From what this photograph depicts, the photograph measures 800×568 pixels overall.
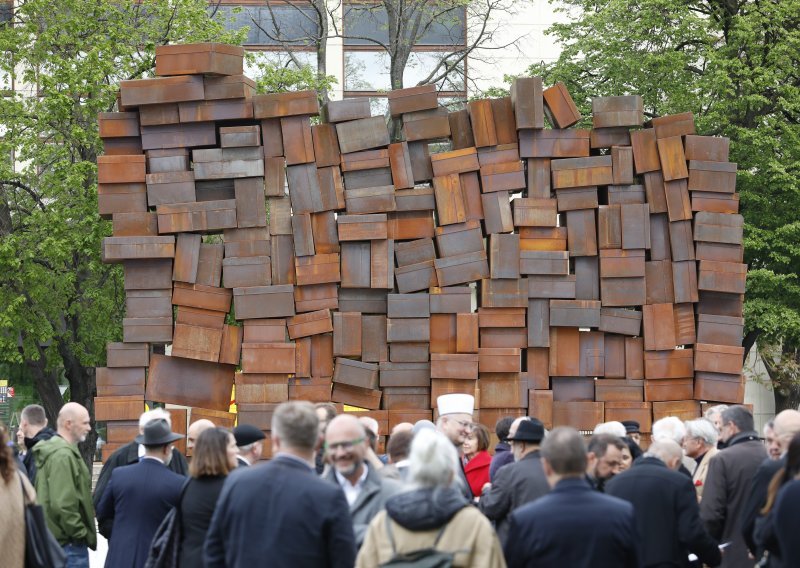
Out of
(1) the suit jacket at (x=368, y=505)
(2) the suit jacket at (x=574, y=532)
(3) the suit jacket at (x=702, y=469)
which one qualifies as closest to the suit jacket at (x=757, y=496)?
(3) the suit jacket at (x=702, y=469)

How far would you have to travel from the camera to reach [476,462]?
923cm

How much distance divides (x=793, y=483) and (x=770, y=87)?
62.5 ft

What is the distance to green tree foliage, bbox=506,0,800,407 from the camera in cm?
2283

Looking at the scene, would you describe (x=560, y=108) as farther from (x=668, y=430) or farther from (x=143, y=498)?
(x=143, y=498)

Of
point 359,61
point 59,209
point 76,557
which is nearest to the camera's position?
point 76,557

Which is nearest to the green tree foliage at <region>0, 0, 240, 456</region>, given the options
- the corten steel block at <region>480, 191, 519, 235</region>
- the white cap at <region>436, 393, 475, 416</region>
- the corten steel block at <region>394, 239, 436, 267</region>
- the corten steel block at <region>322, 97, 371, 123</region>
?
the corten steel block at <region>322, 97, 371, 123</region>

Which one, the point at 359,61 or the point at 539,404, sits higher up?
the point at 359,61

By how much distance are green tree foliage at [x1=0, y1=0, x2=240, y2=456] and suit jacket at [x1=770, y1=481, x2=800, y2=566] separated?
15689 millimetres

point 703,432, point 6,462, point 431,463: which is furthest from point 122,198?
point 431,463

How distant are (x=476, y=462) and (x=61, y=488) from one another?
10.1 ft

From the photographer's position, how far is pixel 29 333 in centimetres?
2122

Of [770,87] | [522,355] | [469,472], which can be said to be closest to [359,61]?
[770,87]

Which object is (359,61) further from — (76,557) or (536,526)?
(536,526)

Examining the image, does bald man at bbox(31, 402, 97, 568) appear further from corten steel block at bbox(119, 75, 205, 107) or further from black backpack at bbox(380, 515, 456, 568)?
corten steel block at bbox(119, 75, 205, 107)
